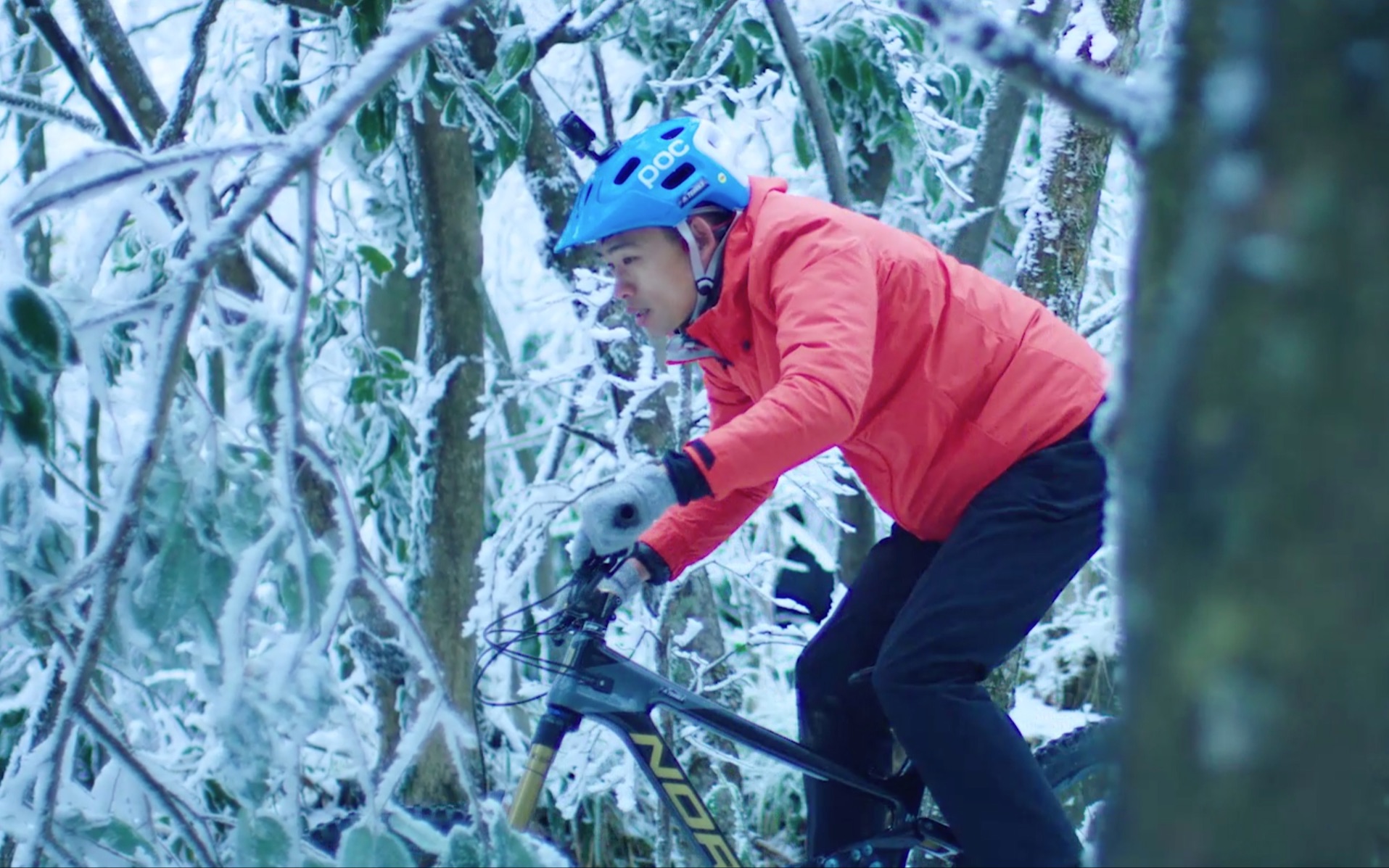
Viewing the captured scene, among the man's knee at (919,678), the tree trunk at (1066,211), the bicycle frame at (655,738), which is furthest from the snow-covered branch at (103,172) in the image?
the tree trunk at (1066,211)

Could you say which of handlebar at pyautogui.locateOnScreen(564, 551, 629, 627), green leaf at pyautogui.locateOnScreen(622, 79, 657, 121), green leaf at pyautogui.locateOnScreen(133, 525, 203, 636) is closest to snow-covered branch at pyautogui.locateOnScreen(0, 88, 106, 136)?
green leaf at pyautogui.locateOnScreen(133, 525, 203, 636)

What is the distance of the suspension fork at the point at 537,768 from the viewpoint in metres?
2.18

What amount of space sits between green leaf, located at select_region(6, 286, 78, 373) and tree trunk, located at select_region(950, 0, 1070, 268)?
279 centimetres

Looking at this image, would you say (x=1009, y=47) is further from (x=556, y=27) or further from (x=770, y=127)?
(x=770, y=127)

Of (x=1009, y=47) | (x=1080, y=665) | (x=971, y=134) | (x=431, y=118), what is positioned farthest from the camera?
(x=1080, y=665)

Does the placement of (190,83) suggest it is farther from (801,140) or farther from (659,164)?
(801,140)

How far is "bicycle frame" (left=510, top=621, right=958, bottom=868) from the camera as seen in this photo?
227 cm

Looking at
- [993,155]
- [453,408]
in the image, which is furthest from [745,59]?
[453,408]

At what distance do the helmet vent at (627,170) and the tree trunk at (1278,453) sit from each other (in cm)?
171

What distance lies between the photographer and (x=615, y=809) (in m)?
4.13

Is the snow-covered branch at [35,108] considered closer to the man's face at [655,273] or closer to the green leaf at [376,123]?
the man's face at [655,273]

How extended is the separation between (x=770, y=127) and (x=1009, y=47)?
4.49 metres

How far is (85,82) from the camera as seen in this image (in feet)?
10.9

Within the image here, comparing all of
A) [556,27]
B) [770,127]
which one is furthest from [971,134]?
[556,27]
